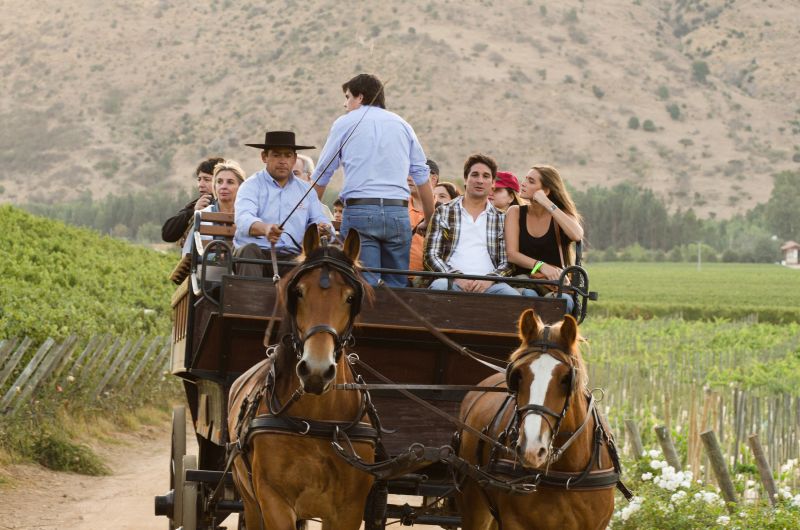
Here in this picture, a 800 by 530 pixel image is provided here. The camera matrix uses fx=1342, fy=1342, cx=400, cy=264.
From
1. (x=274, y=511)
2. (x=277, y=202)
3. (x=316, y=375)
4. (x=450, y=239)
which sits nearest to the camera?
(x=316, y=375)

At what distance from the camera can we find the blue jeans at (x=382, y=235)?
855 centimetres

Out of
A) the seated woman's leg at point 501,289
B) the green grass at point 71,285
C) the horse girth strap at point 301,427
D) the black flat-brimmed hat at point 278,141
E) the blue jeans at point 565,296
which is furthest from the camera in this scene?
the green grass at point 71,285

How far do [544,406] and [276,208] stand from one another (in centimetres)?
294

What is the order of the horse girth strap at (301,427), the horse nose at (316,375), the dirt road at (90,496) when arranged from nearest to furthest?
the horse nose at (316,375) < the horse girth strap at (301,427) < the dirt road at (90,496)

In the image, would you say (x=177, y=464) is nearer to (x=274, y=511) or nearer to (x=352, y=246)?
(x=274, y=511)

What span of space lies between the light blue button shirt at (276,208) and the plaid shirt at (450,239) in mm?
760

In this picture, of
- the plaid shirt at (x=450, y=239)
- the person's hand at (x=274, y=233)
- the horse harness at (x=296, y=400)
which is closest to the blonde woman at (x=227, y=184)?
the plaid shirt at (x=450, y=239)

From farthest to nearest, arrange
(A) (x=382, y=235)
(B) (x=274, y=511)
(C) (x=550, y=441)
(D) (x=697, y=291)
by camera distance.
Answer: (D) (x=697, y=291) → (A) (x=382, y=235) → (B) (x=274, y=511) → (C) (x=550, y=441)

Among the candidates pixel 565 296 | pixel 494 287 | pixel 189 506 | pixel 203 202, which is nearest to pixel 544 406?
pixel 565 296

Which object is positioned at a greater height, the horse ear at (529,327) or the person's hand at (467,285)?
the person's hand at (467,285)

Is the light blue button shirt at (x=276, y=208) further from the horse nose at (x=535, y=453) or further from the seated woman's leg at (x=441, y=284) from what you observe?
the horse nose at (x=535, y=453)

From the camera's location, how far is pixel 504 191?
422 inches

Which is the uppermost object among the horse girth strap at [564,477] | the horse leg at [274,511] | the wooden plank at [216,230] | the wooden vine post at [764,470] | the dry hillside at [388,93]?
the dry hillside at [388,93]

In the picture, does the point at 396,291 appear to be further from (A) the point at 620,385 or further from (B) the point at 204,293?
(A) the point at 620,385
